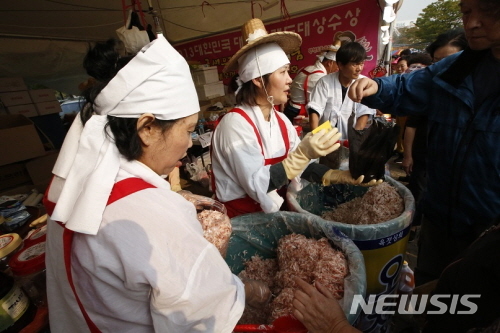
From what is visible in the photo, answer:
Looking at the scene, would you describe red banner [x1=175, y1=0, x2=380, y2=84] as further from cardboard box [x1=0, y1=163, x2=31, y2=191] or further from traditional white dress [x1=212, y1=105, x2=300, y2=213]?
cardboard box [x1=0, y1=163, x2=31, y2=191]

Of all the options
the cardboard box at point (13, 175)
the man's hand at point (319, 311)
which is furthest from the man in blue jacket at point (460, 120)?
the cardboard box at point (13, 175)

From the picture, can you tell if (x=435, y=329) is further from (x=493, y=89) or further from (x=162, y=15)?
(x=162, y=15)

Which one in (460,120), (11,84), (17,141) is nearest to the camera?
(460,120)

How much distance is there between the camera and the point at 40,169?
3590mm

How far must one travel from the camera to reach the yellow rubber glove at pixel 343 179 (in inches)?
63.6

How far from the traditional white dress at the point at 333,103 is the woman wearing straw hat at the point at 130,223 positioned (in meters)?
2.64

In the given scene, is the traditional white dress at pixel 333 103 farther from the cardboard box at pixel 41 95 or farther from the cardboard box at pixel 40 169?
the cardboard box at pixel 41 95

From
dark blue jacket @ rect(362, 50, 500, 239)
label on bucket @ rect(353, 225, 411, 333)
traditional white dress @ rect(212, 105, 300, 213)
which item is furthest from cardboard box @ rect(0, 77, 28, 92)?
label on bucket @ rect(353, 225, 411, 333)

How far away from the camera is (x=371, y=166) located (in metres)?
1.57

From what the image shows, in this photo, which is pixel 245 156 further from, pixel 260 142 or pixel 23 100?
pixel 23 100

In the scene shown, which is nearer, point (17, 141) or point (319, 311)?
point (319, 311)

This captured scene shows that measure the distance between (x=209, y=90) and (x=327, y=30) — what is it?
10.2 feet

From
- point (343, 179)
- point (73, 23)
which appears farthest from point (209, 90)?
point (343, 179)

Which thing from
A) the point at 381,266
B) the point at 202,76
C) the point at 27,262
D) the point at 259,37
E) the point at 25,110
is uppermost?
the point at 202,76
